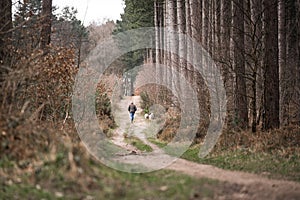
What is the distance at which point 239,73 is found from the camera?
16672mm

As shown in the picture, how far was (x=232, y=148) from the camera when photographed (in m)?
14.8

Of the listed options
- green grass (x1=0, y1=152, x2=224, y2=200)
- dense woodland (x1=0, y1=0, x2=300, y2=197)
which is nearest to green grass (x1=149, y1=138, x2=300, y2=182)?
dense woodland (x1=0, y1=0, x2=300, y2=197)

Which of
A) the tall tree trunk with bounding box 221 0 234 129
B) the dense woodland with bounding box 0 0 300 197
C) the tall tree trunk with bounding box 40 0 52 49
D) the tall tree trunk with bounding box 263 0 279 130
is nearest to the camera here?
the dense woodland with bounding box 0 0 300 197

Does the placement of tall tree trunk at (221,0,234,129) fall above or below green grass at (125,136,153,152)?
above

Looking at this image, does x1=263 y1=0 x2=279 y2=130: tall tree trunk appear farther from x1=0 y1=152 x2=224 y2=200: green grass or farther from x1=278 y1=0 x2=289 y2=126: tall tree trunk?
x1=0 y1=152 x2=224 y2=200: green grass

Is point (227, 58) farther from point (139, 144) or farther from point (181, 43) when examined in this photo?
point (139, 144)

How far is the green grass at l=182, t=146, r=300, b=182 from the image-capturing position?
10.9 metres

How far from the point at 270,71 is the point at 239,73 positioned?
52.3 inches

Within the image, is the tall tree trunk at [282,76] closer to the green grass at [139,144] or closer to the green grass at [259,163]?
the green grass at [259,163]

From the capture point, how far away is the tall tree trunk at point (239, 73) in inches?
677

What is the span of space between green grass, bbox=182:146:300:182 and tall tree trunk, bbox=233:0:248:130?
305 cm

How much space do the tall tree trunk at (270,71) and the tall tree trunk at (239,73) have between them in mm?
1260

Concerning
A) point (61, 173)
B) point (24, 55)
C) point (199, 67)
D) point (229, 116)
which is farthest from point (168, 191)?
→ point (199, 67)

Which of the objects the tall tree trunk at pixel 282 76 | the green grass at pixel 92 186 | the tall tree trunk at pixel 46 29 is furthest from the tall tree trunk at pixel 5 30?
the tall tree trunk at pixel 282 76
